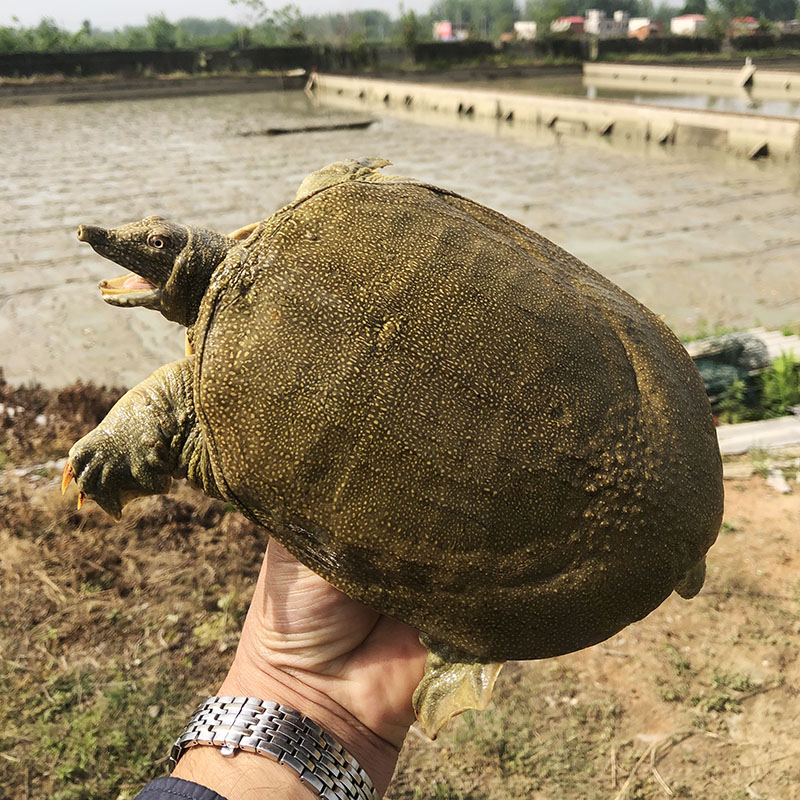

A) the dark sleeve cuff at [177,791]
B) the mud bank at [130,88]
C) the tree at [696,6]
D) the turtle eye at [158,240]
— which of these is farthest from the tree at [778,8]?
the dark sleeve cuff at [177,791]

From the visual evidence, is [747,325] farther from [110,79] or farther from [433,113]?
[110,79]

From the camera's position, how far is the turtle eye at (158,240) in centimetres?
160

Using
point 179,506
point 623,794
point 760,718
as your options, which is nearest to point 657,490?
point 623,794

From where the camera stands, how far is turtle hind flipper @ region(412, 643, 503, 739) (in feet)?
4.69

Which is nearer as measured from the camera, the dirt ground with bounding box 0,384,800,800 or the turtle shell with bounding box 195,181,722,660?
the turtle shell with bounding box 195,181,722,660

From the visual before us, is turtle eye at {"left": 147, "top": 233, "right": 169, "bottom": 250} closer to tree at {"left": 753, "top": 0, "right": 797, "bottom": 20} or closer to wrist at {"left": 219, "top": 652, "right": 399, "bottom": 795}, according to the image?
wrist at {"left": 219, "top": 652, "right": 399, "bottom": 795}

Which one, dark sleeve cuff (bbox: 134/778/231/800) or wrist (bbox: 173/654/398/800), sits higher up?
dark sleeve cuff (bbox: 134/778/231/800)

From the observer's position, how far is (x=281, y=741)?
1479mm

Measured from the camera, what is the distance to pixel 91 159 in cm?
1271

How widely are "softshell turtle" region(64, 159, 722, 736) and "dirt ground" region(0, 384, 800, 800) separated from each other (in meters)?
1.17

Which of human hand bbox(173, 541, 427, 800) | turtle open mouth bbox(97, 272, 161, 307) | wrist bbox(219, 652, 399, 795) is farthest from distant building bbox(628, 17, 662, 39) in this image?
wrist bbox(219, 652, 399, 795)

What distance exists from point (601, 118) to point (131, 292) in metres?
15.3

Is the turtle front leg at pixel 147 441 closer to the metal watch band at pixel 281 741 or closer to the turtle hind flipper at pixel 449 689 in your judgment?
the metal watch band at pixel 281 741

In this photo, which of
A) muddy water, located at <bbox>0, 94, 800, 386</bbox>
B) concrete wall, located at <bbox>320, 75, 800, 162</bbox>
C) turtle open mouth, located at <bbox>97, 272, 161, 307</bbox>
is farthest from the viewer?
concrete wall, located at <bbox>320, 75, 800, 162</bbox>
